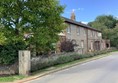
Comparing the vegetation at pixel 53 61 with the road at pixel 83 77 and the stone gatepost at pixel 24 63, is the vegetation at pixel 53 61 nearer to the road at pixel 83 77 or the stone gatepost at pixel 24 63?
the stone gatepost at pixel 24 63

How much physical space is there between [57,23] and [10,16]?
3701mm

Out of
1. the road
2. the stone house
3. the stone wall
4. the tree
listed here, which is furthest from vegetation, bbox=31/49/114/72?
the stone house

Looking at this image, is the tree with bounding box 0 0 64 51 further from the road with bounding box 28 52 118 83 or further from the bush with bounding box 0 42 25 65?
the road with bounding box 28 52 118 83

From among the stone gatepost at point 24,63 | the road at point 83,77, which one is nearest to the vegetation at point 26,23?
the stone gatepost at point 24,63

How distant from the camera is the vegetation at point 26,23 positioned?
15.7 meters

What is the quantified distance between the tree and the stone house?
16.7m

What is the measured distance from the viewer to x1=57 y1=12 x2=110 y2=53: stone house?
125 ft

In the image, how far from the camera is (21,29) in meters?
16.4

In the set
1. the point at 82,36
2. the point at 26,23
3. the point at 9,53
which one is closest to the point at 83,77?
the point at 9,53

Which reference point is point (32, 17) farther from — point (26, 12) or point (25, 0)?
point (25, 0)

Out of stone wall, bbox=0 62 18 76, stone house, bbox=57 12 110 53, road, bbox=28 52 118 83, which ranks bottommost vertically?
road, bbox=28 52 118 83

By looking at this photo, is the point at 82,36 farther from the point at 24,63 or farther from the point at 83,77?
the point at 83,77

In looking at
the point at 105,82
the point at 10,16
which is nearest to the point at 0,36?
the point at 10,16

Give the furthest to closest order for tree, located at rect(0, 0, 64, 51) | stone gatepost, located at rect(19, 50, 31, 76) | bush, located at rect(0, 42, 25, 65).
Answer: tree, located at rect(0, 0, 64, 51) < bush, located at rect(0, 42, 25, 65) < stone gatepost, located at rect(19, 50, 31, 76)
